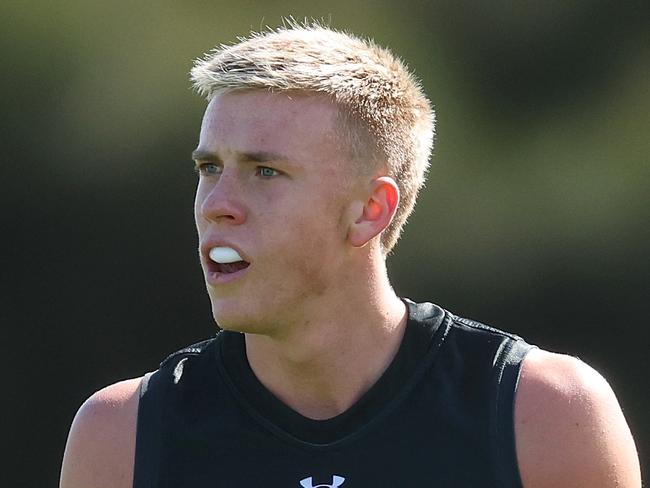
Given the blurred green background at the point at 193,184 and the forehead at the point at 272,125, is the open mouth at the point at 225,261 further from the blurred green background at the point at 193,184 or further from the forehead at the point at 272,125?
the blurred green background at the point at 193,184

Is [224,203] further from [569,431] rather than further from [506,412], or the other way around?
[569,431]

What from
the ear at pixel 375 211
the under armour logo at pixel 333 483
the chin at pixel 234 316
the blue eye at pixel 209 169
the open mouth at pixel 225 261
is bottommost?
the under armour logo at pixel 333 483

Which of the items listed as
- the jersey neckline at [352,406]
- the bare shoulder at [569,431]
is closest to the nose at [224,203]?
the jersey neckline at [352,406]

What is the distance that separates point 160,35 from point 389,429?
3.37 meters

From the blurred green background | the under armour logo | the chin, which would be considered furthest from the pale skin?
the blurred green background

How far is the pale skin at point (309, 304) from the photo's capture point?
9.34 feet

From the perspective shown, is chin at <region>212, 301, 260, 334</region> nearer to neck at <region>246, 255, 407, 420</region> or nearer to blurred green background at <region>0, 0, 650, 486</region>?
neck at <region>246, 255, 407, 420</region>

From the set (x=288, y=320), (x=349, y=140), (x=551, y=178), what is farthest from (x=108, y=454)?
(x=551, y=178)

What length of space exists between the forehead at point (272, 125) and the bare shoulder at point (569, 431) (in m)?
0.70

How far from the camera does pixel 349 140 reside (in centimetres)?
297

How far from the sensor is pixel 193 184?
231 inches

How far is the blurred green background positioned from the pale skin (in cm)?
277

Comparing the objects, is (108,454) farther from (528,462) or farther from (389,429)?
(528,462)

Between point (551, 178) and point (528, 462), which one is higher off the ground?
point (551, 178)
